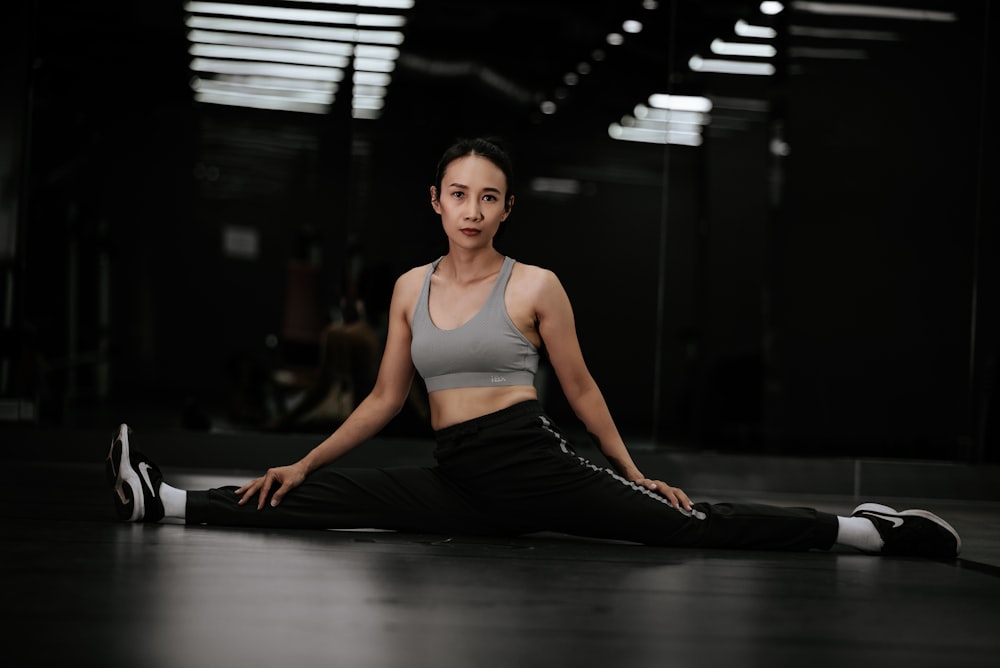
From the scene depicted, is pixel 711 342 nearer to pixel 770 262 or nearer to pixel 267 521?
pixel 770 262

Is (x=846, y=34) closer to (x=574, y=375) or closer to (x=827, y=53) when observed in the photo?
(x=827, y=53)

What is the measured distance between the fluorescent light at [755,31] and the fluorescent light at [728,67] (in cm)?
15

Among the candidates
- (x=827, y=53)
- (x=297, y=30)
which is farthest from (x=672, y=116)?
(x=297, y=30)

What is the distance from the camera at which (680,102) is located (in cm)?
588

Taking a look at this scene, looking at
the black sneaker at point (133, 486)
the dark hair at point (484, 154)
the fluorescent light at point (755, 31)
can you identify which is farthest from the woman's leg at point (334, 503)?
the fluorescent light at point (755, 31)

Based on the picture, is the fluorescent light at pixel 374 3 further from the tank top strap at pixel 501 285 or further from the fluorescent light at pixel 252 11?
the tank top strap at pixel 501 285

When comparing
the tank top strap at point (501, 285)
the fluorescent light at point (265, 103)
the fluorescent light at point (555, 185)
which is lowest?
the tank top strap at point (501, 285)

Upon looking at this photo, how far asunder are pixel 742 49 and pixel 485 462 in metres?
3.83

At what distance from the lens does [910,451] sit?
584 centimetres

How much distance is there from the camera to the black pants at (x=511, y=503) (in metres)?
2.80

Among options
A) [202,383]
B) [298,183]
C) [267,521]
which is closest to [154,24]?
[298,183]

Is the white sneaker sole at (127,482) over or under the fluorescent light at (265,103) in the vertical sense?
under

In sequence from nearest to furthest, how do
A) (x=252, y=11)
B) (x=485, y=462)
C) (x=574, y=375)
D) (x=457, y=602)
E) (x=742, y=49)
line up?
(x=457, y=602) → (x=485, y=462) → (x=574, y=375) → (x=252, y=11) → (x=742, y=49)

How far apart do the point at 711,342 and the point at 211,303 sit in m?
2.65
